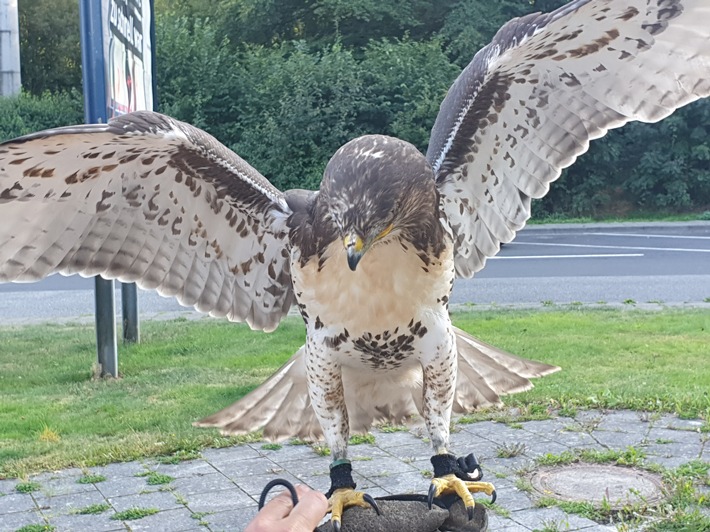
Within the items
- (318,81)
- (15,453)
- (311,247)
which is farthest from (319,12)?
(311,247)

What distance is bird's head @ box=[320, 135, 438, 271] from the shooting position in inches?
89.6

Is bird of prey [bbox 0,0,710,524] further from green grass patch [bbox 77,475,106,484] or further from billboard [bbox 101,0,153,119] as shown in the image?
billboard [bbox 101,0,153,119]

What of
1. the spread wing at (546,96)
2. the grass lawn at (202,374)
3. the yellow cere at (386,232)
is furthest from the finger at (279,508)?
the grass lawn at (202,374)

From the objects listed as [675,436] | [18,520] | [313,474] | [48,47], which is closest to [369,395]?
[313,474]

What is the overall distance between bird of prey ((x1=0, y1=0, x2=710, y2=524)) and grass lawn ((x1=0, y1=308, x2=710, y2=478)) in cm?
202

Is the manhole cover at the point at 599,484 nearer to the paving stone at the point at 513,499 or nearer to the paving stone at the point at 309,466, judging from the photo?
the paving stone at the point at 513,499

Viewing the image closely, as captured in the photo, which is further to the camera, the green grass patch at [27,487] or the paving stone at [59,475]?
the paving stone at [59,475]

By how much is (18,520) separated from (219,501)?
98cm

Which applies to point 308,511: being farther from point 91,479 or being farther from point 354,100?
point 354,100

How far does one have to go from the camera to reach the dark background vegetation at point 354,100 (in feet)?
56.9

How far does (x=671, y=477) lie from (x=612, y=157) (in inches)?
620

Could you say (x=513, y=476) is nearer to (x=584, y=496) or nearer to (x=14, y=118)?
(x=584, y=496)

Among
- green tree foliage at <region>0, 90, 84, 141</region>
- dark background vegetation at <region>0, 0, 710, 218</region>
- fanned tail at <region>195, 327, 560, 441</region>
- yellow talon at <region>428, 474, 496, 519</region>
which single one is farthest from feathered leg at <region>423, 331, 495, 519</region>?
green tree foliage at <region>0, 90, 84, 141</region>

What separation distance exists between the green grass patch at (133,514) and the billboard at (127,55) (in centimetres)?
328
